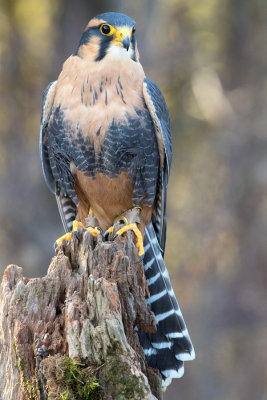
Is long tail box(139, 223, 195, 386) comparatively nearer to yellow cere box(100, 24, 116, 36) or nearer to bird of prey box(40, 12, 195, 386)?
bird of prey box(40, 12, 195, 386)

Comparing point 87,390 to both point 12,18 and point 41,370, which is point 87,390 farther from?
point 12,18

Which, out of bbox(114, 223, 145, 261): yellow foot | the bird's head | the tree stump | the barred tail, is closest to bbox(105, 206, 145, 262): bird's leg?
bbox(114, 223, 145, 261): yellow foot

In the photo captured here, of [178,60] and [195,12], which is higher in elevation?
[195,12]

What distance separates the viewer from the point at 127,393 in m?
2.51

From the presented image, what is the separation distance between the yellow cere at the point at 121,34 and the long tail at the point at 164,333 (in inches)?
57.7

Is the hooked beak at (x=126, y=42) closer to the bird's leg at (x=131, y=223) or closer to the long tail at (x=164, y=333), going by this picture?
the bird's leg at (x=131, y=223)

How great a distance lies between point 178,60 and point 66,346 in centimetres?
596

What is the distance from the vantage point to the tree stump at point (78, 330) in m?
2.54

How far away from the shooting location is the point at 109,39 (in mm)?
3799

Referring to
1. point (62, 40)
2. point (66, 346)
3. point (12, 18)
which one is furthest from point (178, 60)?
point (66, 346)

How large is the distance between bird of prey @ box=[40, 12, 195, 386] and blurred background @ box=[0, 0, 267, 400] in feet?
11.2

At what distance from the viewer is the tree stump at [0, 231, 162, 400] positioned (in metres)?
2.54

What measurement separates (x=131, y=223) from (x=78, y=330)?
138cm

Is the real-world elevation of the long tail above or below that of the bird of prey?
below
